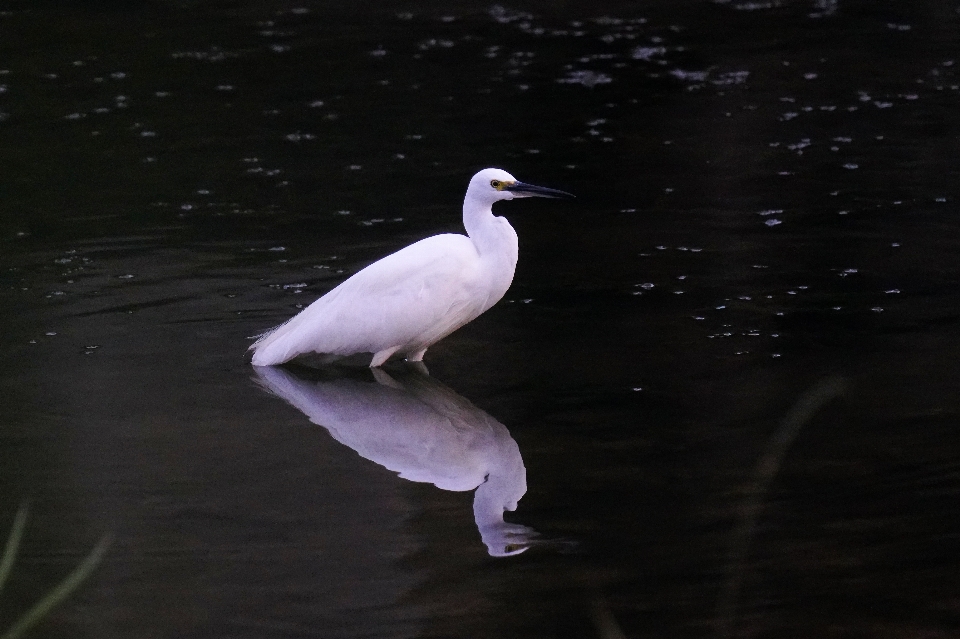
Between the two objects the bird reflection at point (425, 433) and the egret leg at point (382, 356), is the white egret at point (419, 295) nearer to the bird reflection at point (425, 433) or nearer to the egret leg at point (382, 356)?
the egret leg at point (382, 356)

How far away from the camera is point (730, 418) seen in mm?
5340

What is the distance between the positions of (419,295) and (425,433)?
0.78 metres

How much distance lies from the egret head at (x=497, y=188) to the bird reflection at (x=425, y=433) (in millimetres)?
809

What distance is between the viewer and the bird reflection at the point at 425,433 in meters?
4.76

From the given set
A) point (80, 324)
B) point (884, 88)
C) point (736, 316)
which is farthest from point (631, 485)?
point (884, 88)

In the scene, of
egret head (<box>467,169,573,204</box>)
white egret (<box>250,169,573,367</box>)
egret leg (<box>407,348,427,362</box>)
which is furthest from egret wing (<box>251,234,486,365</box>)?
egret head (<box>467,169,573,204</box>)

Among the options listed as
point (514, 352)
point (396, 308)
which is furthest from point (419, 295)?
point (514, 352)

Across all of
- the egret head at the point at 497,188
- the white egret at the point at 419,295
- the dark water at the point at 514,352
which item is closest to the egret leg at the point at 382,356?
the white egret at the point at 419,295

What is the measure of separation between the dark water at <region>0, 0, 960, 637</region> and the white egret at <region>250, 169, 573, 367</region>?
0.19 meters

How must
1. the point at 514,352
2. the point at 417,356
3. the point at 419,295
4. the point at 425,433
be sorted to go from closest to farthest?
the point at 425,433
the point at 419,295
the point at 514,352
the point at 417,356

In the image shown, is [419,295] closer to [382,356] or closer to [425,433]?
[382,356]

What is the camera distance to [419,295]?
6074 millimetres

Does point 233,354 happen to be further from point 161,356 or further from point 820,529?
point 820,529

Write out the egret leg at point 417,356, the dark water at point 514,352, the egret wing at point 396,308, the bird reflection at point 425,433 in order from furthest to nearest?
the egret leg at point 417,356
the egret wing at point 396,308
the bird reflection at point 425,433
the dark water at point 514,352
